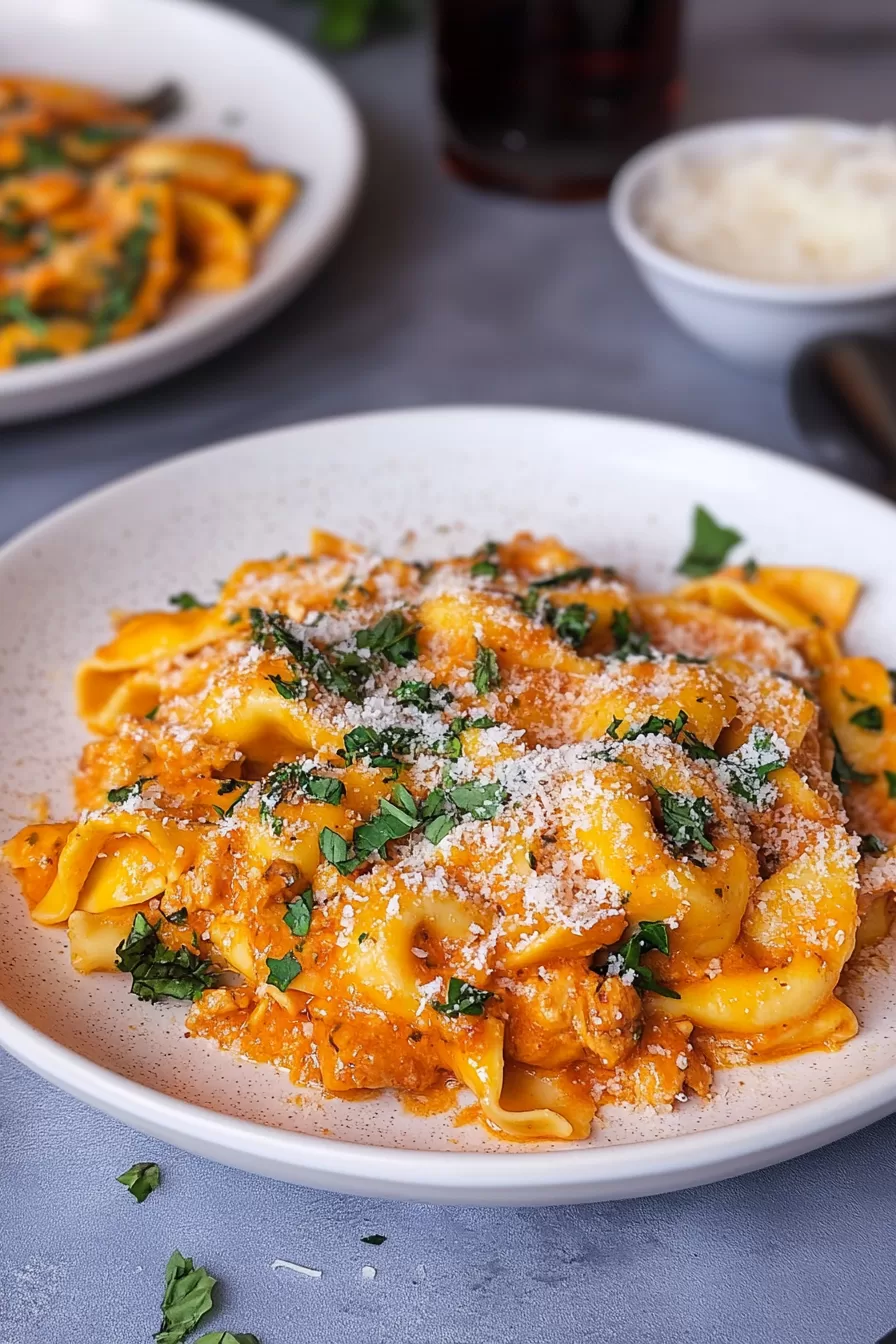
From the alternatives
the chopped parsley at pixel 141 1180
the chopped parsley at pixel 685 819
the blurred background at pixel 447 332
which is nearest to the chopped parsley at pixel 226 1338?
the chopped parsley at pixel 141 1180

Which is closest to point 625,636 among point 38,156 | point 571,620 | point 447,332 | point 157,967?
point 571,620

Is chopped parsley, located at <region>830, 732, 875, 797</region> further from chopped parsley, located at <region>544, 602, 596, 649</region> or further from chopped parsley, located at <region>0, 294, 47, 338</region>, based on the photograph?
chopped parsley, located at <region>0, 294, 47, 338</region>

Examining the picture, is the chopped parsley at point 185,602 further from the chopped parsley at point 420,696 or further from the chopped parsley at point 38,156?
the chopped parsley at point 38,156

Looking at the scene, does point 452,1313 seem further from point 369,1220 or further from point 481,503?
point 481,503

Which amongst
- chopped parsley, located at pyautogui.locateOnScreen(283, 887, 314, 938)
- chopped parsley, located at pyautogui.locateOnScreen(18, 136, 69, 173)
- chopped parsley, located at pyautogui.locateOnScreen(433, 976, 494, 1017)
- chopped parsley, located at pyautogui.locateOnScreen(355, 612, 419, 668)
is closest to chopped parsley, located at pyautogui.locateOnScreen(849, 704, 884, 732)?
chopped parsley, located at pyautogui.locateOnScreen(355, 612, 419, 668)

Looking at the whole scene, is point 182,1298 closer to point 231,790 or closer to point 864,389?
point 231,790

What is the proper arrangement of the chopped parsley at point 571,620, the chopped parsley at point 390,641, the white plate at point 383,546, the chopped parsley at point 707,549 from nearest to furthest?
the white plate at point 383,546
the chopped parsley at point 390,641
the chopped parsley at point 571,620
the chopped parsley at point 707,549
